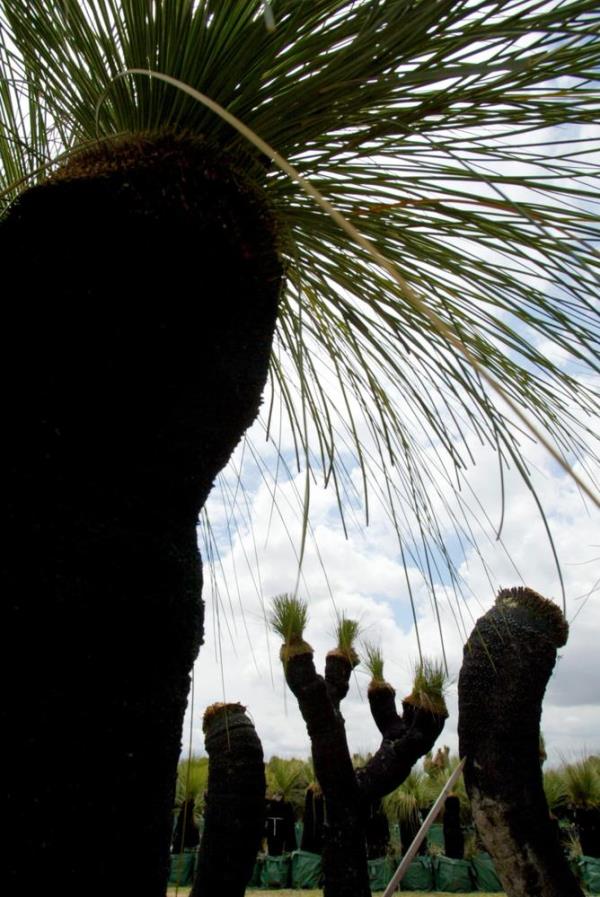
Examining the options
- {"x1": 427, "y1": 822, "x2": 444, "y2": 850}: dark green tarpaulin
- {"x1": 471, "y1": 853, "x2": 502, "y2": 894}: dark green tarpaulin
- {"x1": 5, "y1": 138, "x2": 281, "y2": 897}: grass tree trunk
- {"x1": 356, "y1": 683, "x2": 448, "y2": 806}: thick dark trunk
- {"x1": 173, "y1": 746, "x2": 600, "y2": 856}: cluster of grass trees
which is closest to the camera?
{"x1": 5, "y1": 138, "x2": 281, "y2": 897}: grass tree trunk

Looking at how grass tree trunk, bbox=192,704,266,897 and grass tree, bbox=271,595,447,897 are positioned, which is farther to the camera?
grass tree, bbox=271,595,447,897

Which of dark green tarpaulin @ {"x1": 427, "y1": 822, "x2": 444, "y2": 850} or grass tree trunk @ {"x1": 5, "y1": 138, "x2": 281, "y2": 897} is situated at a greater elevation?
grass tree trunk @ {"x1": 5, "y1": 138, "x2": 281, "y2": 897}

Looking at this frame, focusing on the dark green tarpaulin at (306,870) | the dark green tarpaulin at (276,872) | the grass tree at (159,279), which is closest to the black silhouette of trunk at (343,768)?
the grass tree at (159,279)

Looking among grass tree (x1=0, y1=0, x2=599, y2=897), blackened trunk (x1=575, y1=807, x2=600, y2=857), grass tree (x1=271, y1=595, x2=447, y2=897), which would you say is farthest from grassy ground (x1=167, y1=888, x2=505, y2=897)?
grass tree (x1=0, y1=0, x2=599, y2=897)

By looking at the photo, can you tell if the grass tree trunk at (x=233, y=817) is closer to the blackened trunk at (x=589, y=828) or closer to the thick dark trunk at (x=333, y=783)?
the thick dark trunk at (x=333, y=783)

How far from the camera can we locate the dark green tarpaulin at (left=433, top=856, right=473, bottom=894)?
10.6 metres

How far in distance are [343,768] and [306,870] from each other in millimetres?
7193

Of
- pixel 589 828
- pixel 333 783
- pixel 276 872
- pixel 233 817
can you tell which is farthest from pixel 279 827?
pixel 233 817

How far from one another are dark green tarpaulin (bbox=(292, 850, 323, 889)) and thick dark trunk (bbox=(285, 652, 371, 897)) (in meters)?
6.81

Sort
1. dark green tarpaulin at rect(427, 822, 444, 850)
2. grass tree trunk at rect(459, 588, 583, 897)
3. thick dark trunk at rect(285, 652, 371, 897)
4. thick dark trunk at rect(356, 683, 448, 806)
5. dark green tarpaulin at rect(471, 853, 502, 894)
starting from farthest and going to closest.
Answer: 1. dark green tarpaulin at rect(427, 822, 444, 850)
2. dark green tarpaulin at rect(471, 853, 502, 894)
3. thick dark trunk at rect(356, 683, 448, 806)
4. thick dark trunk at rect(285, 652, 371, 897)
5. grass tree trunk at rect(459, 588, 583, 897)

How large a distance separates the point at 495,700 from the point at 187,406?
2241 millimetres

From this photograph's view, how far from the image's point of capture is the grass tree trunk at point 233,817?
253cm

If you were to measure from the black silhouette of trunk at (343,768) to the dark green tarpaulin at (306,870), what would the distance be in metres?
6.55

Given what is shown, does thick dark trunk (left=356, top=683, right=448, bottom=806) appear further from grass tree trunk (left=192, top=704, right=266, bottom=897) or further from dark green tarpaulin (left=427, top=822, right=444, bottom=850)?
dark green tarpaulin (left=427, top=822, right=444, bottom=850)
